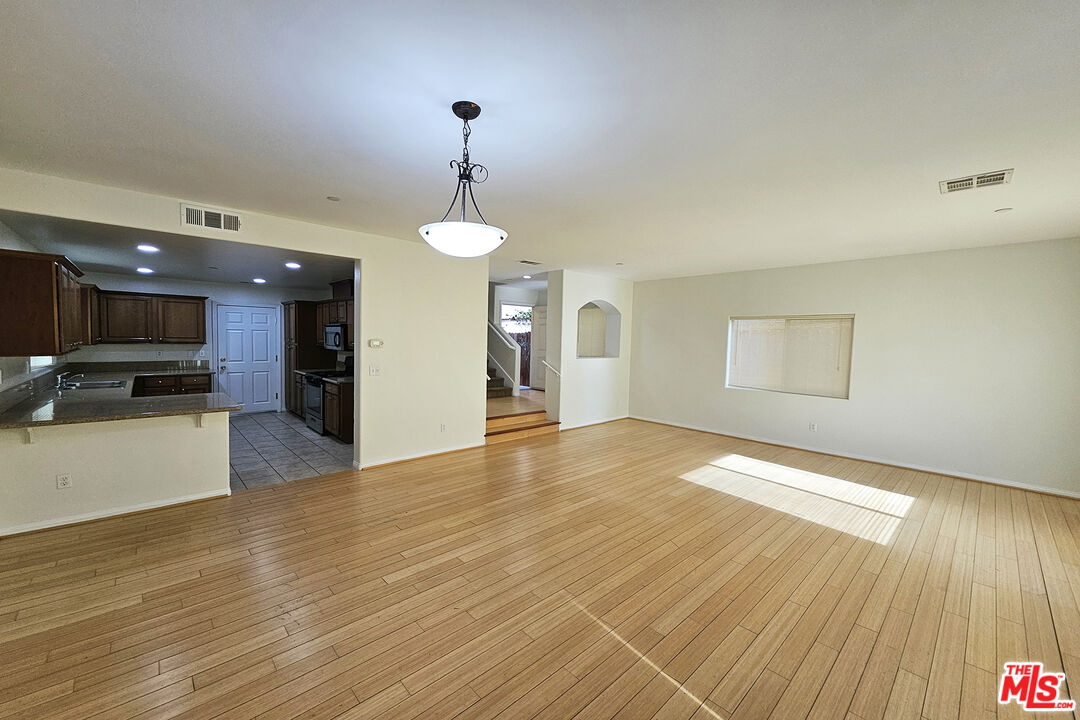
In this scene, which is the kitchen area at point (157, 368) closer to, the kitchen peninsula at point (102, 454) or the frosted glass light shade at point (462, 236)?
the kitchen peninsula at point (102, 454)

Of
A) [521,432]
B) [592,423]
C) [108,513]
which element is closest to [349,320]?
[521,432]

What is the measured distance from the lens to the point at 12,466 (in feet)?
9.82

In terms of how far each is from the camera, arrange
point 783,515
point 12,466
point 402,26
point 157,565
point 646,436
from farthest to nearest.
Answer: point 646,436, point 783,515, point 12,466, point 157,565, point 402,26

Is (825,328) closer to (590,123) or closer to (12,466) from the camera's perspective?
(590,123)

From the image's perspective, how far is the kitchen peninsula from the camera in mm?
3025

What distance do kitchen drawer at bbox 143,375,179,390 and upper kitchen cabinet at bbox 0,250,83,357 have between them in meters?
3.52

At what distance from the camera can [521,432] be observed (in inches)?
250

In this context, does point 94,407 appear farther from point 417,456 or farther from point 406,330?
point 417,456

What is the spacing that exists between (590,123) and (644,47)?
572 millimetres

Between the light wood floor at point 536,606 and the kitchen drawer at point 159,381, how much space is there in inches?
161

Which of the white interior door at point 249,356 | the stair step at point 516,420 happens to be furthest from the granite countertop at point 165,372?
the stair step at point 516,420

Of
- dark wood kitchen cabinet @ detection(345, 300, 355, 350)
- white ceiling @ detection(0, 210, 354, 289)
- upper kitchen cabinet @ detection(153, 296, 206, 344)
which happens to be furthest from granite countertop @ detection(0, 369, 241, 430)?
upper kitchen cabinet @ detection(153, 296, 206, 344)

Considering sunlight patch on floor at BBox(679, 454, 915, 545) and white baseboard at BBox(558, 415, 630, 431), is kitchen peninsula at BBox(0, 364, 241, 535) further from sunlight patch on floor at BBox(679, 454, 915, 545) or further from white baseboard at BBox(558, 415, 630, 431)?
sunlight patch on floor at BBox(679, 454, 915, 545)

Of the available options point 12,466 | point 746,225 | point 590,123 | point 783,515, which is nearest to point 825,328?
point 746,225
